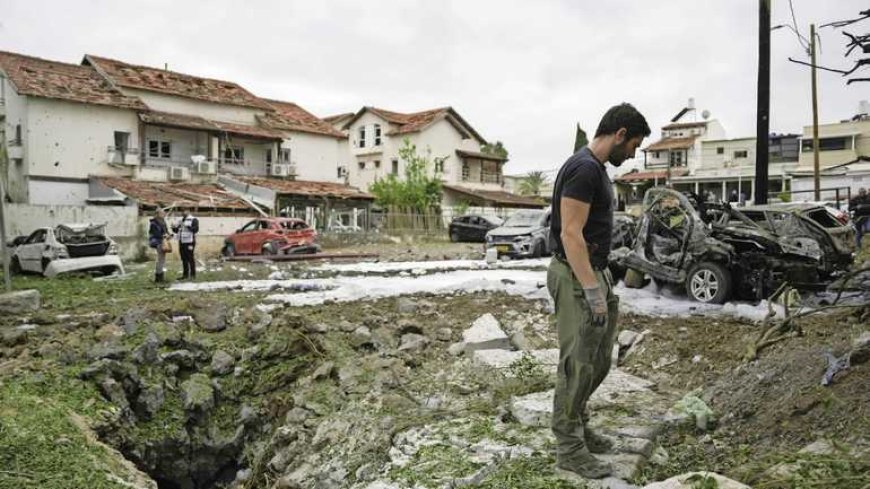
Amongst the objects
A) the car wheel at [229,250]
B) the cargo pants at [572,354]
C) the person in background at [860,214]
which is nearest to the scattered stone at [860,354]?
the cargo pants at [572,354]

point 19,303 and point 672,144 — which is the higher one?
point 672,144

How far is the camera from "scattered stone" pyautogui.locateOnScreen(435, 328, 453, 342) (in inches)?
305

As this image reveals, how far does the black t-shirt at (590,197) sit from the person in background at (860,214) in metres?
15.3

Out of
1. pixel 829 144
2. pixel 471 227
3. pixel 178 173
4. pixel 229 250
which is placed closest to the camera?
pixel 229 250

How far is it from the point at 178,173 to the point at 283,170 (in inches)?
247

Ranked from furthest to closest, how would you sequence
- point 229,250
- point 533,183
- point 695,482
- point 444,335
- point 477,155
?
point 533,183
point 477,155
point 229,250
point 444,335
point 695,482

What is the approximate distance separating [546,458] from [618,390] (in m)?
1.67

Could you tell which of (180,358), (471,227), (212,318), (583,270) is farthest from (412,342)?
(471,227)

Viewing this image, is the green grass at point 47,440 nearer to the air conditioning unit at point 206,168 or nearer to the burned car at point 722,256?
the burned car at point 722,256

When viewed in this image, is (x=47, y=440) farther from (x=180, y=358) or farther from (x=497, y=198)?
(x=497, y=198)

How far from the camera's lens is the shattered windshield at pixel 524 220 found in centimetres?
2033

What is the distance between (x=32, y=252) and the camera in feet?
53.9

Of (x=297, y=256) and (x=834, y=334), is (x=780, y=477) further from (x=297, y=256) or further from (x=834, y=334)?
(x=297, y=256)

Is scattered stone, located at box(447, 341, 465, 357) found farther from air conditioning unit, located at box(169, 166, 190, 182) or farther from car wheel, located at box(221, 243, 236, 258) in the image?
air conditioning unit, located at box(169, 166, 190, 182)
